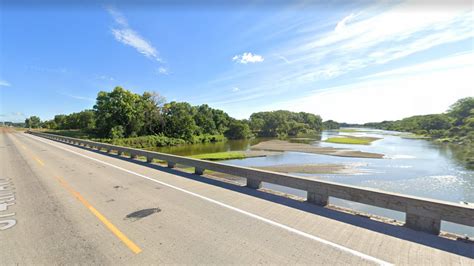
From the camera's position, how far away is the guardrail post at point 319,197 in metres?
5.35

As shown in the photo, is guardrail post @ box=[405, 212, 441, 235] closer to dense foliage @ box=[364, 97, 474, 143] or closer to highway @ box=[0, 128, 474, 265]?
highway @ box=[0, 128, 474, 265]

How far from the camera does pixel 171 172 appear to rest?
10.0 metres

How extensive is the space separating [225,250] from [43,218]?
4.39 metres

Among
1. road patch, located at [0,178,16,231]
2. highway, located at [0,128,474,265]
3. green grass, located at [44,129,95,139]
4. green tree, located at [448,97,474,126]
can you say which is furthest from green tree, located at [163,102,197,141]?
green tree, located at [448,97,474,126]

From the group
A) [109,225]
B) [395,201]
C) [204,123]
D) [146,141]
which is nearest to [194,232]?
[109,225]

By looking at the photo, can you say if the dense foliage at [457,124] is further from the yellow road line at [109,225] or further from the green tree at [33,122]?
the green tree at [33,122]

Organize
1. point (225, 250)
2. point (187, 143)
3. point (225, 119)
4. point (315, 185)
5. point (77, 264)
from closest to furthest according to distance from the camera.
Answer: point (77, 264), point (225, 250), point (315, 185), point (187, 143), point (225, 119)

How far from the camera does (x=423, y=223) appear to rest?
13.0 ft

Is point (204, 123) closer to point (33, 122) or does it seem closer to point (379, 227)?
point (379, 227)

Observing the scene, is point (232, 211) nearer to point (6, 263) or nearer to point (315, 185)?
point (315, 185)

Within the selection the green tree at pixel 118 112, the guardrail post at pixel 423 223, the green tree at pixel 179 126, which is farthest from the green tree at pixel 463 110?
the green tree at pixel 118 112

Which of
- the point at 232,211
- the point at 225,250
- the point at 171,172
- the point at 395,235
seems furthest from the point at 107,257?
the point at 171,172

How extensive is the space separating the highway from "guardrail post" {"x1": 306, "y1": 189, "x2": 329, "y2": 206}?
0.23 metres

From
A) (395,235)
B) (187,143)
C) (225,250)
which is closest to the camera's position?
(225,250)
